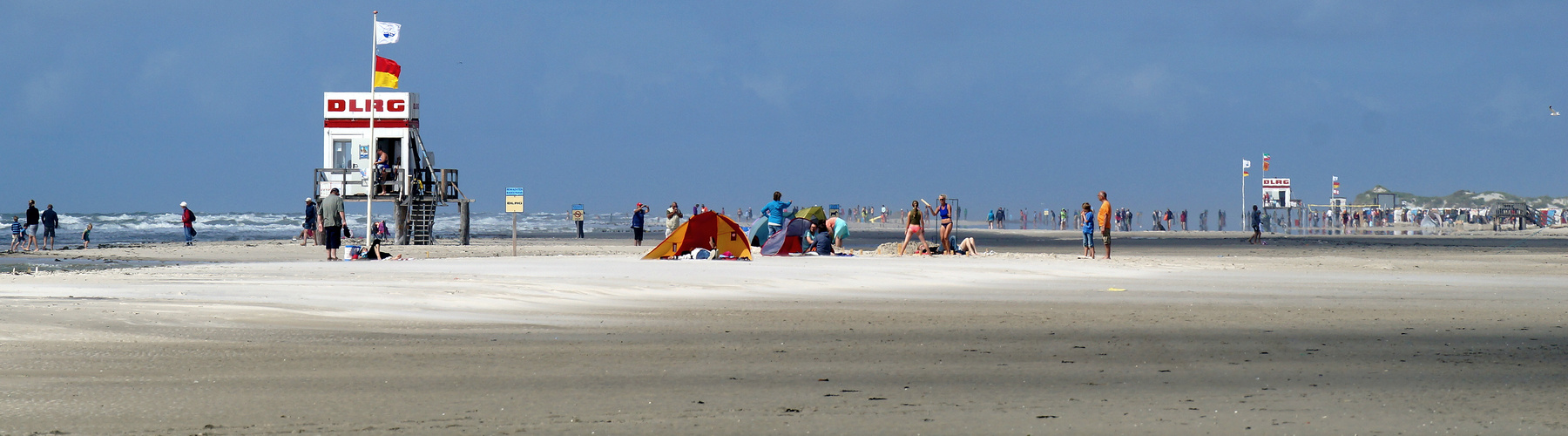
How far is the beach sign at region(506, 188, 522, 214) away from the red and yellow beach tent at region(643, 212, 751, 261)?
3.46 metres

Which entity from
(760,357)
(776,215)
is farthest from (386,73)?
(760,357)

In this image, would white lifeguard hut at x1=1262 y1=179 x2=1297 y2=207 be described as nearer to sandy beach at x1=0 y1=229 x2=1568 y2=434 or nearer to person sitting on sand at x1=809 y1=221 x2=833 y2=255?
person sitting on sand at x1=809 y1=221 x2=833 y2=255

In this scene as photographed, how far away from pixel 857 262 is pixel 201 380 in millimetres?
13781

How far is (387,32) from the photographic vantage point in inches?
1076

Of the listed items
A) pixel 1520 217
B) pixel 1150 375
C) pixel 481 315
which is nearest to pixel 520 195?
pixel 481 315

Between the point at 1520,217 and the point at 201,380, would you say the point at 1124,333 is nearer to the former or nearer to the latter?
the point at 201,380

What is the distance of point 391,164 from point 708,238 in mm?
15369

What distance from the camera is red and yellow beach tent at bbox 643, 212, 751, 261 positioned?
19.9 m

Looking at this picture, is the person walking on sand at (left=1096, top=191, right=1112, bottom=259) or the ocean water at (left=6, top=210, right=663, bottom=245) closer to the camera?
the person walking on sand at (left=1096, top=191, right=1112, bottom=259)

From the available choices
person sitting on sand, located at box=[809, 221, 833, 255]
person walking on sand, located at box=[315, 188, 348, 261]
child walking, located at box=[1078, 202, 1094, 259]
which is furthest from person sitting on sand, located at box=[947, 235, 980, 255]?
person walking on sand, located at box=[315, 188, 348, 261]

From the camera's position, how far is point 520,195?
22156 mm

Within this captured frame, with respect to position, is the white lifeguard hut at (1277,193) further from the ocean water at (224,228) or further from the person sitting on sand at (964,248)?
the person sitting on sand at (964,248)

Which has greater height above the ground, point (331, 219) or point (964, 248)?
point (331, 219)

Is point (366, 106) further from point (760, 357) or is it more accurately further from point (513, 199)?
point (760, 357)
